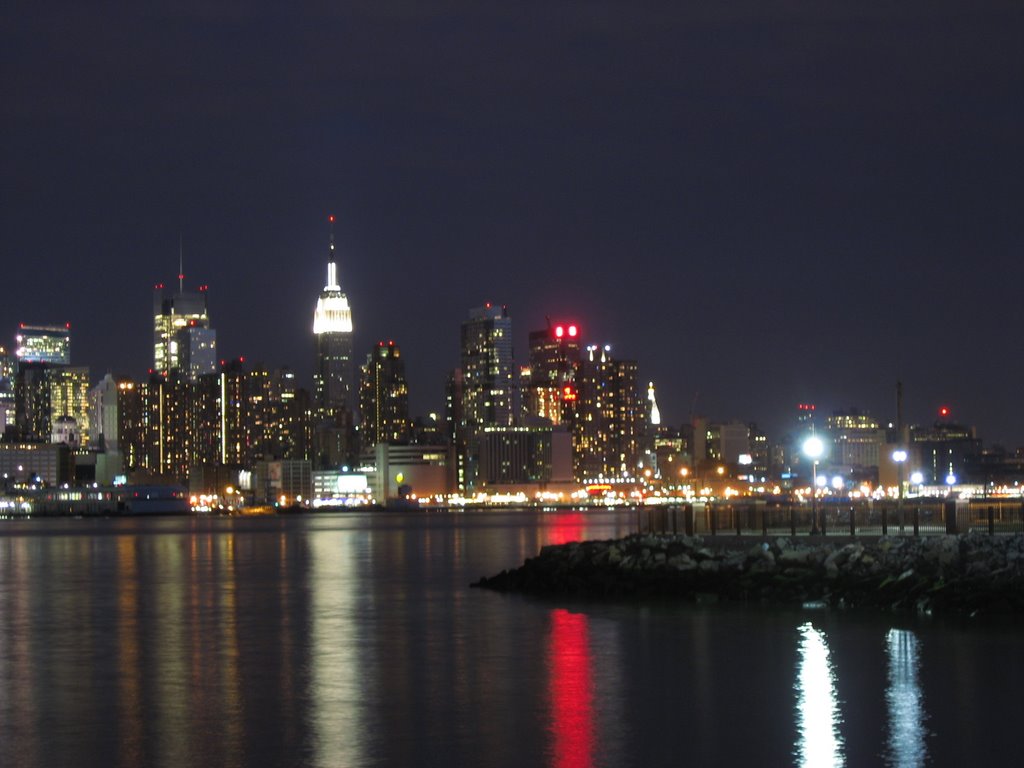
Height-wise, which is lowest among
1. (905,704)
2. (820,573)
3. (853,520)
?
(905,704)

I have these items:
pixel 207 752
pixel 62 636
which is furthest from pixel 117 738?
pixel 62 636

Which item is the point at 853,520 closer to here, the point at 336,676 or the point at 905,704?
the point at 336,676

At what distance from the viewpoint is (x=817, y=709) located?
22062 millimetres

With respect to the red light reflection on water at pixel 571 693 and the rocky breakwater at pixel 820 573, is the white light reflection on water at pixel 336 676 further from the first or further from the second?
the rocky breakwater at pixel 820 573

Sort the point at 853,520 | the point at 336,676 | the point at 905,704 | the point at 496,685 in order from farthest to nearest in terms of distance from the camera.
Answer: the point at 853,520 < the point at 336,676 < the point at 496,685 < the point at 905,704

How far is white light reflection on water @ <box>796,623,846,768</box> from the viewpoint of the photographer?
61.7 ft

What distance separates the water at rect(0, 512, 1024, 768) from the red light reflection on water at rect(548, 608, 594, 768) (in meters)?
0.06

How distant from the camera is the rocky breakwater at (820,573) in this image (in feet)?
111

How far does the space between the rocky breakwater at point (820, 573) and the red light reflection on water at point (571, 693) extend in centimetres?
488

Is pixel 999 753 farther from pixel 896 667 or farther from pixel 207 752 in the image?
pixel 207 752

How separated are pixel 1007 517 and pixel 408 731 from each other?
96.1 feet

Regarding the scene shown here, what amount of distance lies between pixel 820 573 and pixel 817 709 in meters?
15.2

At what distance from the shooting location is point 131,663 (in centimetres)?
2912

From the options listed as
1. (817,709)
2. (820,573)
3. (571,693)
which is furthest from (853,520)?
(817,709)
